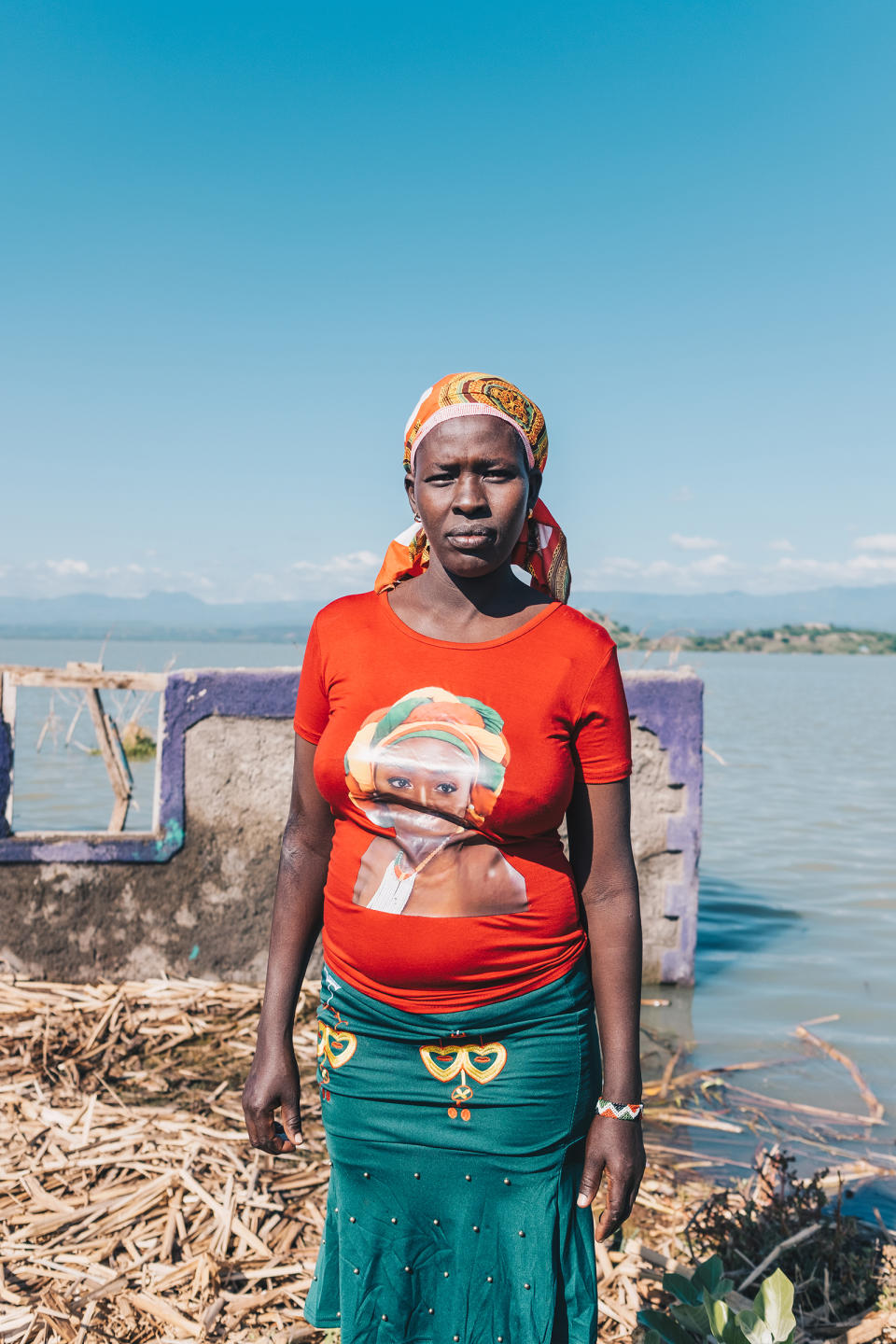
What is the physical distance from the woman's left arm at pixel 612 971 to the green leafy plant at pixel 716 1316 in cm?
70

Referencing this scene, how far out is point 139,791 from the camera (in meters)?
15.9

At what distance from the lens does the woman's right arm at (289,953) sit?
7.23 feet

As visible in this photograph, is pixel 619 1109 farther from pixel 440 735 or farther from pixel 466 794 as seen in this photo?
pixel 440 735

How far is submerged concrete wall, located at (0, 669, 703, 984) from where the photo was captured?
5598 millimetres

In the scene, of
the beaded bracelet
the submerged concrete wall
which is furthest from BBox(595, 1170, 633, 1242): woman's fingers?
the submerged concrete wall

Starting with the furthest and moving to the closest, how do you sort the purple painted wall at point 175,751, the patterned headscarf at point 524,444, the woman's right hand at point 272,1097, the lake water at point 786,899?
the lake water at point 786,899
the purple painted wall at point 175,751
the woman's right hand at point 272,1097
the patterned headscarf at point 524,444

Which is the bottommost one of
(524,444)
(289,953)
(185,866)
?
(185,866)

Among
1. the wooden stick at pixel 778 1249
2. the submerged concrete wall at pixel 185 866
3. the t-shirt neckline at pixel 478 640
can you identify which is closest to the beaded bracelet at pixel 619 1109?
the t-shirt neckline at pixel 478 640

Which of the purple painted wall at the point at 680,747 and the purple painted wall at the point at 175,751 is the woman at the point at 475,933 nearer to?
the purple painted wall at the point at 175,751

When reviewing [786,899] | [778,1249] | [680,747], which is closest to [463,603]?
[778,1249]

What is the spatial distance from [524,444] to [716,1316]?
2.15m

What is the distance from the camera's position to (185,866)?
573 centimetres

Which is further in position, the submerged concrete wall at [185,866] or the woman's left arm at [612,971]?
the submerged concrete wall at [185,866]

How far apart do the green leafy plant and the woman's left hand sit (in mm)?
684
